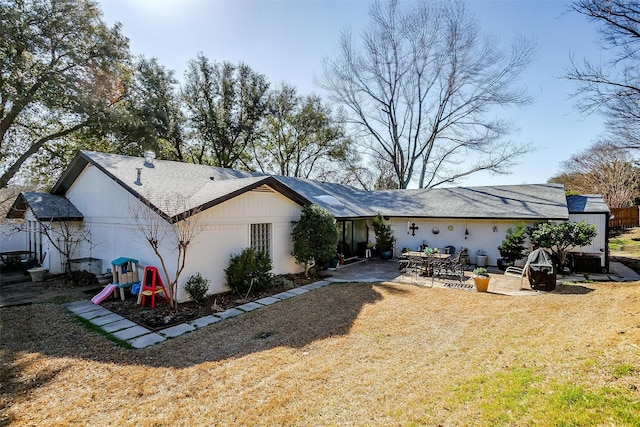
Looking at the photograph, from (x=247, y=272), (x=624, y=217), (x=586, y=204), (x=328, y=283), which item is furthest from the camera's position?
(x=624, y=217)

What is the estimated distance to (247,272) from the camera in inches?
385

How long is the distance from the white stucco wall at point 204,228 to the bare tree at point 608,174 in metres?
32.2

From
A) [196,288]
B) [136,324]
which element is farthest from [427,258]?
[136,324]

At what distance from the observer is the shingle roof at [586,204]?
13625mm

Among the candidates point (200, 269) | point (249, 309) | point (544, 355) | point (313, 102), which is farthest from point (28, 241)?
point (313, 102)

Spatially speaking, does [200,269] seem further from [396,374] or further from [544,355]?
[544,355]

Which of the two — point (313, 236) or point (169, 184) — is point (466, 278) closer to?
point (313, 236)

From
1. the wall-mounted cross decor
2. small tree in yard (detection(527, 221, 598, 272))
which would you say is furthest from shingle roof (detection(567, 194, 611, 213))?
the wall-mounted cross decor

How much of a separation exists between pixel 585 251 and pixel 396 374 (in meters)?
14.0

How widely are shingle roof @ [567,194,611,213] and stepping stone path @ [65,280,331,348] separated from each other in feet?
46.8

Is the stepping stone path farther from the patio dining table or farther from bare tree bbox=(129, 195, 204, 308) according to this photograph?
the patio dining table

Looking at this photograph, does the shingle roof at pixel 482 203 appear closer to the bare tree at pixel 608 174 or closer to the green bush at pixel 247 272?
the green bush at pixel 247 272

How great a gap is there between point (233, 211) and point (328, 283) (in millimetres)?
4545

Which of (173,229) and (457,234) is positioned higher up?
(173,229)
